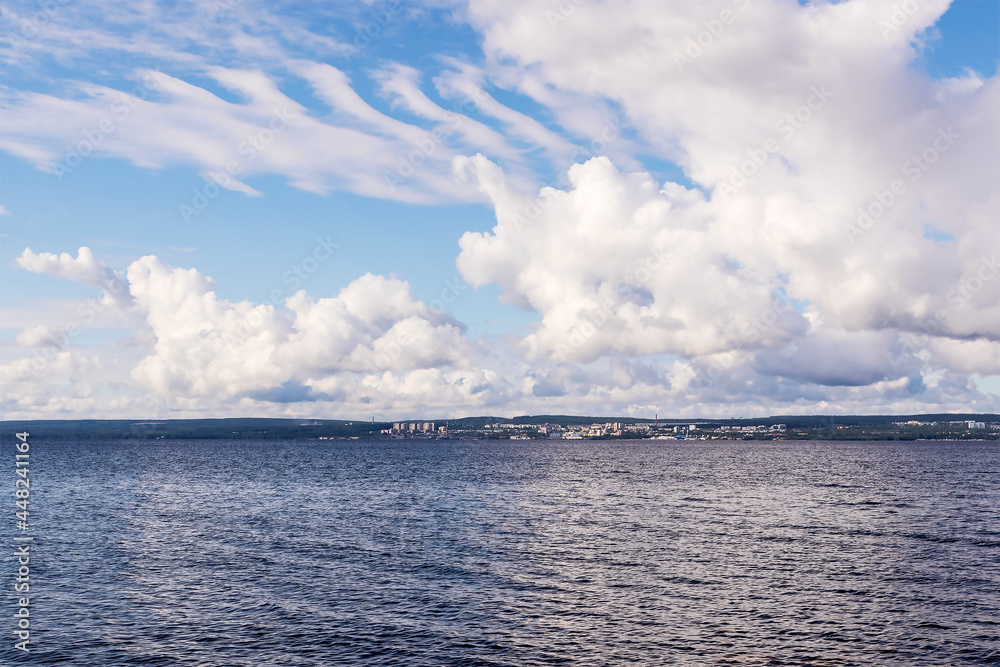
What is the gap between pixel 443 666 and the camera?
3622 cm

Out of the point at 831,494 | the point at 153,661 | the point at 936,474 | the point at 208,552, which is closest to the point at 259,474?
the point at 208,552

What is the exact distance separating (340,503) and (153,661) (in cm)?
6949

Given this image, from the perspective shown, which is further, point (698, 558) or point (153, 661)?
point (698, 558)

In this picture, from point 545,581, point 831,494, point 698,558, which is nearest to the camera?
point 545,581

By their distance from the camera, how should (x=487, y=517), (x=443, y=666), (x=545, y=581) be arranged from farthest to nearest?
(x=487, y=517)
(x=545, y=581)
(x=443, y=666)

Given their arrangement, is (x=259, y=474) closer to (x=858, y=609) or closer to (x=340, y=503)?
(x=340, y=503)

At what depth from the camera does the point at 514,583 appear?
53.1 m

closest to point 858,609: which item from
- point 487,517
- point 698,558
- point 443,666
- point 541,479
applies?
point 698,558

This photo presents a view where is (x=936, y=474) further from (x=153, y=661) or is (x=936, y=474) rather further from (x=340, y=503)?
(x=153, y=661)

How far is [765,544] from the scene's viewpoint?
68.9 metres

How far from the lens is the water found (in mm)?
39062

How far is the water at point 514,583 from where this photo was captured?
128 ft

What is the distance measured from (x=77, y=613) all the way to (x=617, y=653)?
34.4 m

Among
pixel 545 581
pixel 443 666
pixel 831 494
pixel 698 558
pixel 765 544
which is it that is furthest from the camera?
pixel 831 494
